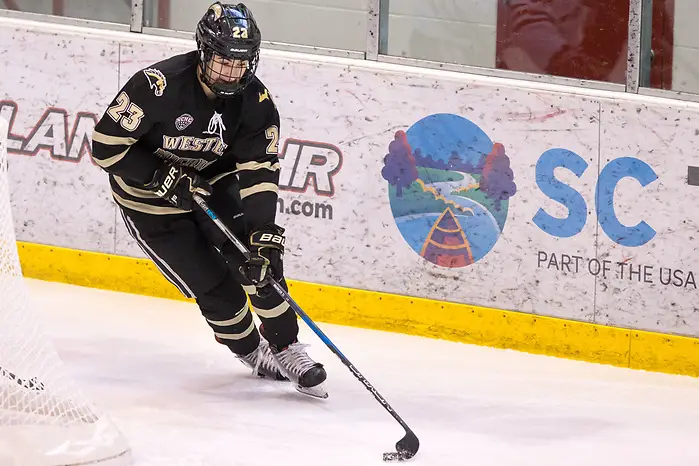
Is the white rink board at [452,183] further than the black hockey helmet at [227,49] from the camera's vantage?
Yes

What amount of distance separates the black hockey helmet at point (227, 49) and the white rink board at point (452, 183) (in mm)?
1398

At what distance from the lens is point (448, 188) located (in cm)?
450

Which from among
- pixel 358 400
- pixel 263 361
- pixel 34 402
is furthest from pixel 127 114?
pixel 358 400

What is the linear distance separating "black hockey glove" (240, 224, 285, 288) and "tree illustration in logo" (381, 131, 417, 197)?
1273mm

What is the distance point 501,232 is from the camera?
14.6 feet

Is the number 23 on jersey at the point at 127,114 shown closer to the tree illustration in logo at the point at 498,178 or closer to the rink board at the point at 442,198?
the rink board at the point at 442,198

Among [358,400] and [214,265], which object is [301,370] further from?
[214,265]

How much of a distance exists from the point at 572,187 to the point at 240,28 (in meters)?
1.71

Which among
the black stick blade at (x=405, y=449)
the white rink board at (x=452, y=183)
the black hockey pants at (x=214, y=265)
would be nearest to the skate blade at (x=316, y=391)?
the black hockey pants at (x=214, y=265)

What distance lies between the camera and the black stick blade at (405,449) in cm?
301

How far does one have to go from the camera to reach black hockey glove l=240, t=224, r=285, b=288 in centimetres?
329

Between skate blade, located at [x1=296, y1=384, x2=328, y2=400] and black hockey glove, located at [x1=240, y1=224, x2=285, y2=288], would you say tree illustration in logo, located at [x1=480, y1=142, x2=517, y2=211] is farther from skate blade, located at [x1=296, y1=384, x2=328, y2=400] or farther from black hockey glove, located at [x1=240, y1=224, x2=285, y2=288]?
black hockey glove, located at [x1=240, y1=224, x2=285, y2=288]

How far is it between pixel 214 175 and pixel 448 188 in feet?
4.08

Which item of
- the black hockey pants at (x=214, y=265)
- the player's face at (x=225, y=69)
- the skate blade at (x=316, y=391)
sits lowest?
the skate blade at (x=316, y=391)
